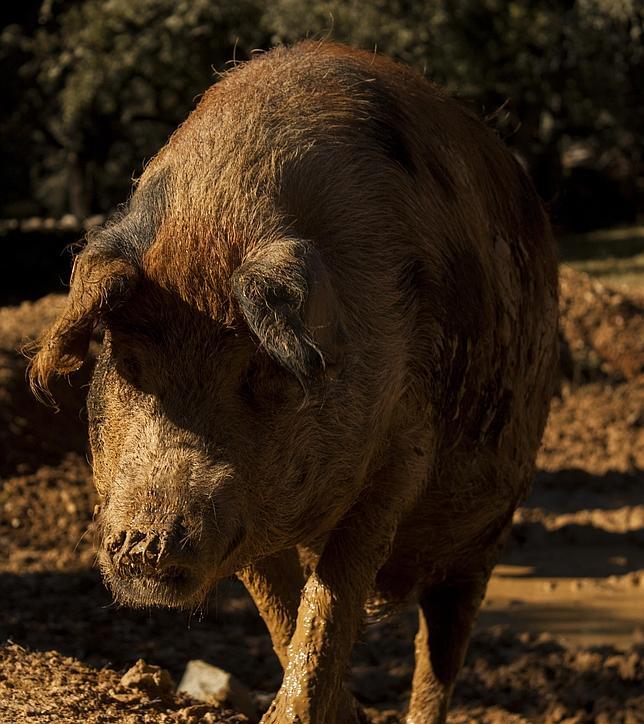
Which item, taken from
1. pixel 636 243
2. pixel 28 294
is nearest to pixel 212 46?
pixel 28 294

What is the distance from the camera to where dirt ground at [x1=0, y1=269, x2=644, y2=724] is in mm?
4856

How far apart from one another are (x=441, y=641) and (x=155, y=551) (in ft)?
8.10

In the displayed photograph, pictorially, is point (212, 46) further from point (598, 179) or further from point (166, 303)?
point (166, 303)

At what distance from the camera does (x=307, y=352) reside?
3.18 metres

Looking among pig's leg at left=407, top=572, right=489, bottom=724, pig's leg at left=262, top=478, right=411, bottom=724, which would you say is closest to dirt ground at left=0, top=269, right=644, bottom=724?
pig's leg at left=407, top=572, right=489, bottom=724

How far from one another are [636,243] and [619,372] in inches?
557

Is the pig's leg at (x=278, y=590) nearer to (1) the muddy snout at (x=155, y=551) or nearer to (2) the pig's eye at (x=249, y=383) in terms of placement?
(2) the pig's eye at (x=249, y=383)

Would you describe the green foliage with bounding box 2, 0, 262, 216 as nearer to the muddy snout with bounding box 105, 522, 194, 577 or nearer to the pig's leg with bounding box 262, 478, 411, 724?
the pig's leg with bounding box 262, 478, 411, 724

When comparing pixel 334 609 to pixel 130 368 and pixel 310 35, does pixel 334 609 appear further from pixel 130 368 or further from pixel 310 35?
pixel 310 35

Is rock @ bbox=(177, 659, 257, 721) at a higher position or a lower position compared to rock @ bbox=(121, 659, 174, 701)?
lower

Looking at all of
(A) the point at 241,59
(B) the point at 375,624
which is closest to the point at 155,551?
(B) the point at 375,624

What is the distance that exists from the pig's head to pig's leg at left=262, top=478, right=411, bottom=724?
303mm

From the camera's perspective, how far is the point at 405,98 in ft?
14.6

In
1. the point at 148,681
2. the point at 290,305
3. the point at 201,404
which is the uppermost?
the point at 290,305
